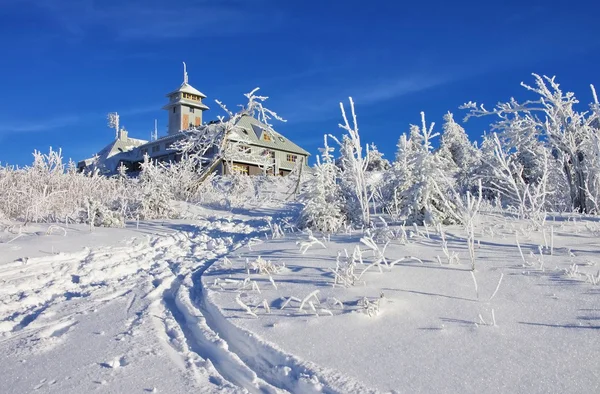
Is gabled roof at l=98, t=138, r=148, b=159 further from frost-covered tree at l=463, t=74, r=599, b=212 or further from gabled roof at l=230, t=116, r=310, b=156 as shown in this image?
frost-covered tree at l=463, t=74, r=599, b=212

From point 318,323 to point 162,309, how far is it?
1879 millimetres

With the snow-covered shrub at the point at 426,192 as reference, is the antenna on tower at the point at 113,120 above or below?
above

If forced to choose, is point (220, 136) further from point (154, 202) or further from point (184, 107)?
point (184, 107)

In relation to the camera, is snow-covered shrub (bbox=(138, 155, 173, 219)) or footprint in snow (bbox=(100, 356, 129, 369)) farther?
snow-covered shrub (bbox=(138, 155, 173, 219))

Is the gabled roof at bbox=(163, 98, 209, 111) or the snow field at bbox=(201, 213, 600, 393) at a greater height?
the gabled roof at bbox=(163, 98, 209, 111)

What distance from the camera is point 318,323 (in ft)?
12.3

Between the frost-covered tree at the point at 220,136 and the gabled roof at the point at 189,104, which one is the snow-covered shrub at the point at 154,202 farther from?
the gabled roof at the point at 189,104

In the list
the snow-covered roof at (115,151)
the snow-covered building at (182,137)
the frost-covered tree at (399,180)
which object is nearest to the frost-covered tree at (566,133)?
the frost-covered tree at (399,180)

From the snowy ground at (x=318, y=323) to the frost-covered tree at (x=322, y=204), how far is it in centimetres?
264

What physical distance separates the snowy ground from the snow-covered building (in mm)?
36613

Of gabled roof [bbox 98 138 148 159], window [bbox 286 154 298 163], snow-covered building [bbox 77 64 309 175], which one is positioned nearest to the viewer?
snow-covered building [bbox 77 64 309 175]

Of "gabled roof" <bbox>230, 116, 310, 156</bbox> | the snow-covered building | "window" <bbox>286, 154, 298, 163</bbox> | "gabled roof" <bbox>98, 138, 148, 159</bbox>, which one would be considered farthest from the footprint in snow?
"gabled roof" <bbox>98, 138, 148, 159</bbox>

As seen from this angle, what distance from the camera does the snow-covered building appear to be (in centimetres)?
4509

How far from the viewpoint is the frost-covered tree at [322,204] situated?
9.17m
